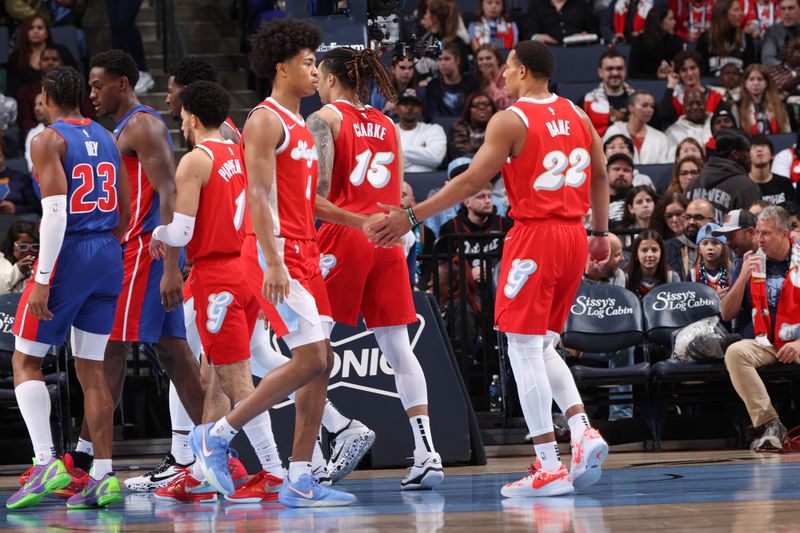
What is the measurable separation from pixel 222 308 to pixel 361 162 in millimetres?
958

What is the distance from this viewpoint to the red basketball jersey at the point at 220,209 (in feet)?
19.2

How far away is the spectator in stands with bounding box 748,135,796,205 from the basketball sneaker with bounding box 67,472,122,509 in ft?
21.1

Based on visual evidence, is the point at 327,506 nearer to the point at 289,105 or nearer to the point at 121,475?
the point at 289,105

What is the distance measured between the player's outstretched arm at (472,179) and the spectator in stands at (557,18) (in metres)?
7.75

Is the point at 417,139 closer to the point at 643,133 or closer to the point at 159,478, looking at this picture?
the point at 643,133

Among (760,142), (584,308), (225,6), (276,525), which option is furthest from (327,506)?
(225,6)

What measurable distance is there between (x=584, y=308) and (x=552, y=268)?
122 inches

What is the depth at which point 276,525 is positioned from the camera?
4.72 m

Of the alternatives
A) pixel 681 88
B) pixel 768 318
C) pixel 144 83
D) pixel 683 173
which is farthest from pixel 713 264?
pixel 144 83

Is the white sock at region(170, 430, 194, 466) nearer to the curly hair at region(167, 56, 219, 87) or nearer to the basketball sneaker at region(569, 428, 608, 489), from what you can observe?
the curly hair at region(167, 56, 219, 87)

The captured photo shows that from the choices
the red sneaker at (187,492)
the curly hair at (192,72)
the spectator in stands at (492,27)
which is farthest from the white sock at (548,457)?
the spectator in stands at (492,27)

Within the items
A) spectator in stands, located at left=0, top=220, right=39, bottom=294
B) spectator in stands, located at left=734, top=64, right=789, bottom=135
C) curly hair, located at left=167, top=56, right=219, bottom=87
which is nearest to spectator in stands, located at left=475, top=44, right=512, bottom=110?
spectator in stands, located at left=734, top=64, right=789, bottom=135

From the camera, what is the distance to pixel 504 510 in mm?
5082

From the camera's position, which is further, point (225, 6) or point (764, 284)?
Answer: point (225, 6)
